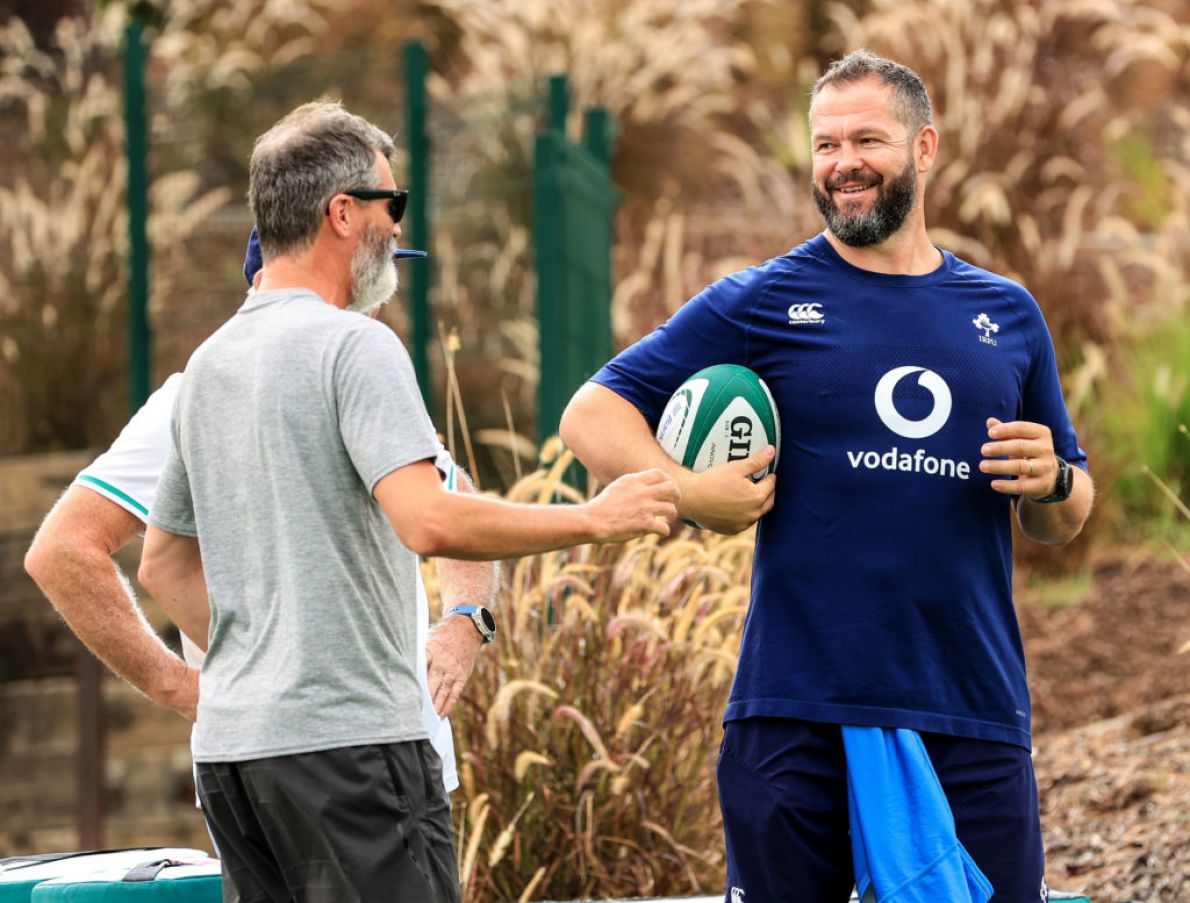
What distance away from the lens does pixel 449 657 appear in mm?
4016

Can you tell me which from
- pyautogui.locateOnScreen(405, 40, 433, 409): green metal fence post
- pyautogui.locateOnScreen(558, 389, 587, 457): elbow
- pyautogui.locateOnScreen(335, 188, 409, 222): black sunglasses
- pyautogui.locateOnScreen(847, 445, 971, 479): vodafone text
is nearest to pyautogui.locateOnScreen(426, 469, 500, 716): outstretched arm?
pyautogui.locateOnScreen(558, 389, 587, 457): elbow

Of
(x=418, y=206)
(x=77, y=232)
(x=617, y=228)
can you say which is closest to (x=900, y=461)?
(x=418, y=206)

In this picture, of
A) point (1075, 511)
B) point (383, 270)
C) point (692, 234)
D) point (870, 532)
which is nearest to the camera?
point (383, 270)

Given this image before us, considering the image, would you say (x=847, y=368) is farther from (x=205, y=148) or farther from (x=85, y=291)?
(x=85, y=291)

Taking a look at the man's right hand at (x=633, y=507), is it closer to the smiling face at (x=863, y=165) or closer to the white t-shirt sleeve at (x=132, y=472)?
the smiling face at (x=863, y=165)

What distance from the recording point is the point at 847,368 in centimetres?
392

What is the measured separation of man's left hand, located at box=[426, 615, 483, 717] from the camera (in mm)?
3959

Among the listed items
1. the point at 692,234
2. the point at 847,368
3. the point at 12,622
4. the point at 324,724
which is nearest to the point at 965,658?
the point at 847,368

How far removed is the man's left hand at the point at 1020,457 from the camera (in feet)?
12.5

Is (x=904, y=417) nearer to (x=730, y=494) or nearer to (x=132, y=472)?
(x=730, y=494)

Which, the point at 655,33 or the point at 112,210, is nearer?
the point at 112,210

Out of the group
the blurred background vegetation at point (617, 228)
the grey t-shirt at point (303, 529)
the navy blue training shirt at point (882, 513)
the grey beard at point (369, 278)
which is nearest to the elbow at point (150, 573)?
the grey t-shirt at point (303, 529)

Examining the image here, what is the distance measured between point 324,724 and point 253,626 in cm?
21

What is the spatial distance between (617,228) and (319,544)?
950 centimetres
